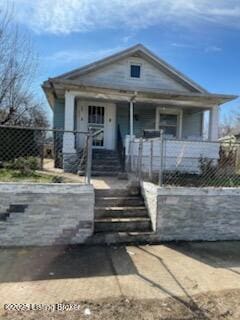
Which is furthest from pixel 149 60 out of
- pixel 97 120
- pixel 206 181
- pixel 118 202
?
pixel 118 202

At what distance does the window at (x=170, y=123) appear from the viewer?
13.8 metres

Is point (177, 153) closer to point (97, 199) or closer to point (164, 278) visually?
point (97, 199)

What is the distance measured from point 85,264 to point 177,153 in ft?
22.6

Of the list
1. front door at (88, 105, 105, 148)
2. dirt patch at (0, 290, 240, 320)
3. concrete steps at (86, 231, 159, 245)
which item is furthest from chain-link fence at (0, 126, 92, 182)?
dirt patch at (0, 290, 240, 320)

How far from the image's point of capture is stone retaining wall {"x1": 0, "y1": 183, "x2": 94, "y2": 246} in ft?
19.4

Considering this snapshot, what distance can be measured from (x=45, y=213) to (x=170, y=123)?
29.2 ft

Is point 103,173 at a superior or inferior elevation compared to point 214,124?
inferior

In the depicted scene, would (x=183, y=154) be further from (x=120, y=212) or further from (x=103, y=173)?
(x=120, y=212)

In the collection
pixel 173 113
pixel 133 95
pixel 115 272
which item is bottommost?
pixel 115 272

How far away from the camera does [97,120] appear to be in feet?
42.1

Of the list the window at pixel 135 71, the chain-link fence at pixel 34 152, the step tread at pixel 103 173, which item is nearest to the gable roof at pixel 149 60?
the window at pixel 135 71

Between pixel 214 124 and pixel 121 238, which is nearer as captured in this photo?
pixel 121 238

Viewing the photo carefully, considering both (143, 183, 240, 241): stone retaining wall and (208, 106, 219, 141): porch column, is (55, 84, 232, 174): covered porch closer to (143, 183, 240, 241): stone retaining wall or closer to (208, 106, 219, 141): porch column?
(208, 106, 219, 141): porch column

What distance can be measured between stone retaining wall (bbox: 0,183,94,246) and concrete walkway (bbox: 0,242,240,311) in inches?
10.0
